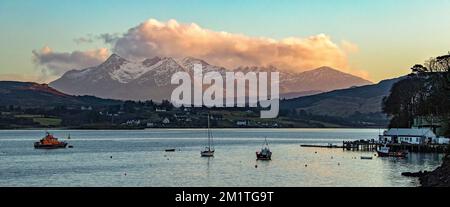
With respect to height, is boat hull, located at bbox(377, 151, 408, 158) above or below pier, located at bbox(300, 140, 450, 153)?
below

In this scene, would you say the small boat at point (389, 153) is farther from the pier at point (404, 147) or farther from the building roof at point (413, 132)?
the building roof at point (413, 132)

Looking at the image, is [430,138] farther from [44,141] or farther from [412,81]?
[44,141]

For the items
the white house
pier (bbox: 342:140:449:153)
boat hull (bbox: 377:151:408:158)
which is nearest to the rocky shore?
pier (bbox: 342:140:449:153)

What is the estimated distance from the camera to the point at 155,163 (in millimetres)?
91375

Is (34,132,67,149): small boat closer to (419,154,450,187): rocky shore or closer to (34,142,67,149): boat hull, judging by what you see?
(34,142,67,149): boat hull

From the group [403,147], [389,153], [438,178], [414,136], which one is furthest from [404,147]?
[438,178]

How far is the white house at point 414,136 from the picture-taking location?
111 metres

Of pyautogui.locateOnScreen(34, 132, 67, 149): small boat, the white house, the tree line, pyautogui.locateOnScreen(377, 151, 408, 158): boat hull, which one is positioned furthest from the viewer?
pyautogui.locateOnScreen(34, 132, 67, 149): small boat

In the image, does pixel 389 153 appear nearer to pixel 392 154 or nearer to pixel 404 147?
pixel 392 154

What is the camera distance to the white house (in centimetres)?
11138

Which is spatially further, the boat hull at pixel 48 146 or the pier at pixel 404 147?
the boat hull at pixel 48 146

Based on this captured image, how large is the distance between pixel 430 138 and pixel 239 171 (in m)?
51.7

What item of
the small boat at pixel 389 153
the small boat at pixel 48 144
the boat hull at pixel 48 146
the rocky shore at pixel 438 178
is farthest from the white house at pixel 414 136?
the small boat at pixel 48 144
